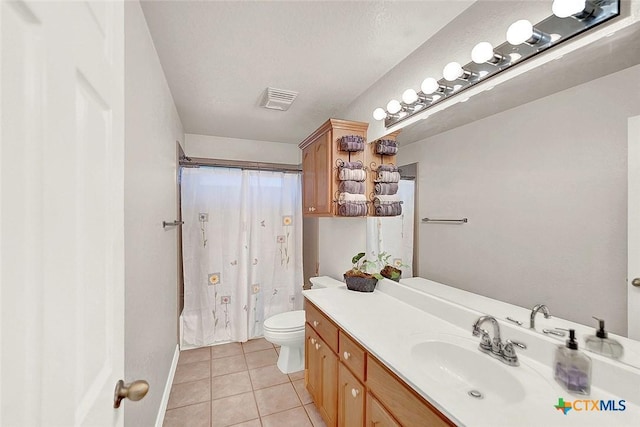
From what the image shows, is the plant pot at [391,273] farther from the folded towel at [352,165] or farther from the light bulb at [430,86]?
the light bulb at [430,86]

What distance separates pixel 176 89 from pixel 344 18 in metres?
1.44

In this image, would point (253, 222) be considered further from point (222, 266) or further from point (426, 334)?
point (426, 334)

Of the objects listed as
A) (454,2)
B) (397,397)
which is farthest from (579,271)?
(454,2)

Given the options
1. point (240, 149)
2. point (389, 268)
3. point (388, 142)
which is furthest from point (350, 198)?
point (240, 149)

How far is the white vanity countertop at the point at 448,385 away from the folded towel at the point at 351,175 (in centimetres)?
86

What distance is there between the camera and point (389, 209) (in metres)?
1.92

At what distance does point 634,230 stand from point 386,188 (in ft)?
3.94

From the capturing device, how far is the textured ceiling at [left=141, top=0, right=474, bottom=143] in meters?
1.33

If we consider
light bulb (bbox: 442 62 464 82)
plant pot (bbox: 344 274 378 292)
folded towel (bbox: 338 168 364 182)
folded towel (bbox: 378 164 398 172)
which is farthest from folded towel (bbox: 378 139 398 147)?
plant pot (bbox: 344 274 378 292)

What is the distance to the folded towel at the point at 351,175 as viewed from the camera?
6.73 feet

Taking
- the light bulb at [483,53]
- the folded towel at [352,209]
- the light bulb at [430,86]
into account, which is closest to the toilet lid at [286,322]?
the folded towel at [352,209]

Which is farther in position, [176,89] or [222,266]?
[222,266]
